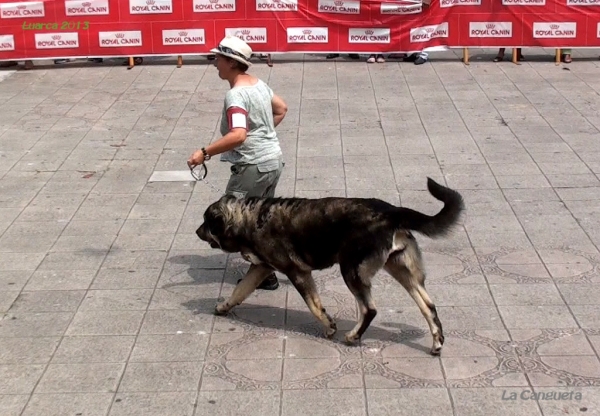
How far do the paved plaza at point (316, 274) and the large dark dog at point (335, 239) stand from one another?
1.16 ft

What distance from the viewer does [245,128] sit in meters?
6.43

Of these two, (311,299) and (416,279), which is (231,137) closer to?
(311,299)

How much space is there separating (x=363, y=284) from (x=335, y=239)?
0.34 meters

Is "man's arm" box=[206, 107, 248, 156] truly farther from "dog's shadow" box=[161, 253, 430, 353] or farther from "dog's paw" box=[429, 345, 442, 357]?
"dog's paw" box=[429, 345, 442, 357]

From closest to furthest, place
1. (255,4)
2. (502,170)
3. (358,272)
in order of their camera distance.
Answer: (358,272)
(502,170)
(255,4)

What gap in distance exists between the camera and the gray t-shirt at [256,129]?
655cm

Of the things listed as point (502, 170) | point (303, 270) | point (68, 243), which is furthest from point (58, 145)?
point (303, 270)

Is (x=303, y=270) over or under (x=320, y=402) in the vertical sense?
over

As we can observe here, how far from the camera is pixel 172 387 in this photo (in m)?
5.61

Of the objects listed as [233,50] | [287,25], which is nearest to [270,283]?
[233,50]

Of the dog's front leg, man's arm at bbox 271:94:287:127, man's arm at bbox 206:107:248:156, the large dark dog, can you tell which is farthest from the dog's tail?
man's arm at bbox 271:94:287:127

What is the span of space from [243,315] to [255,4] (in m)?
10.2

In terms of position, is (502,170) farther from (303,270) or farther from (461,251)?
(303,270)

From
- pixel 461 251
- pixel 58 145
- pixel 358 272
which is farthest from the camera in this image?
pixel 58 145
